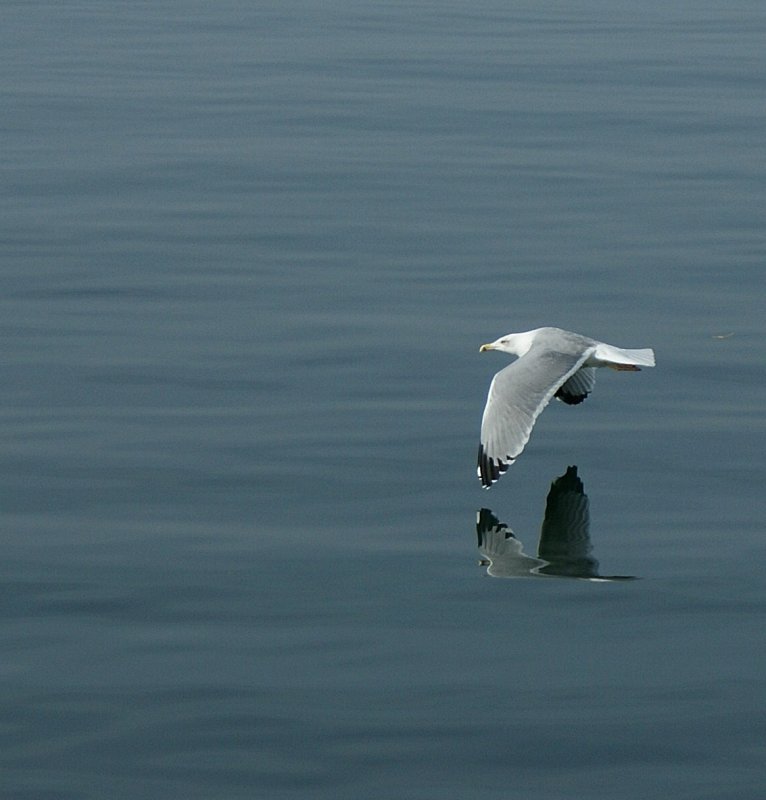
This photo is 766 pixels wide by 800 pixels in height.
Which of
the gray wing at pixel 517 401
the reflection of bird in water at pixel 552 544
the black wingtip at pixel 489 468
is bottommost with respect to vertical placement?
the reflection of bird in water at pixel 552 544

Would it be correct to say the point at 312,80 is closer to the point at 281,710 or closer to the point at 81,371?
the point at 81,371

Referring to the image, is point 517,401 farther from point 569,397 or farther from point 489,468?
point 569,397

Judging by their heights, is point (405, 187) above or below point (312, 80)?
below

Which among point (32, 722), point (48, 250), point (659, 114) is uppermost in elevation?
point (659, 114)

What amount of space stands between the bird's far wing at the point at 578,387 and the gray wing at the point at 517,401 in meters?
0.27

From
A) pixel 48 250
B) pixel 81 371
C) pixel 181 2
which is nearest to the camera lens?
pixel 81 371

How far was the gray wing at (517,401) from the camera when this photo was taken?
32.8 feet

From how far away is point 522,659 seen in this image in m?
8.04

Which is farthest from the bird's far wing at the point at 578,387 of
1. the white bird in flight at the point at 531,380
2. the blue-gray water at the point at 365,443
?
the blue-gray water at the point at 365,443

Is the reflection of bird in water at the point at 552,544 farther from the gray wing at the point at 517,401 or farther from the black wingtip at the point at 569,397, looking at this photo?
the black wingtip at the point at 569,397

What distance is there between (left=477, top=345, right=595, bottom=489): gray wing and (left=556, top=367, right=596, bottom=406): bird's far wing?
27cm

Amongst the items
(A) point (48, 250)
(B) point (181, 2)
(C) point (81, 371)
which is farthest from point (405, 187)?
(B) point (181, 2)

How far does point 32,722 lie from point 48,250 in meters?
7.57

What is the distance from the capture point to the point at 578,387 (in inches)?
460
